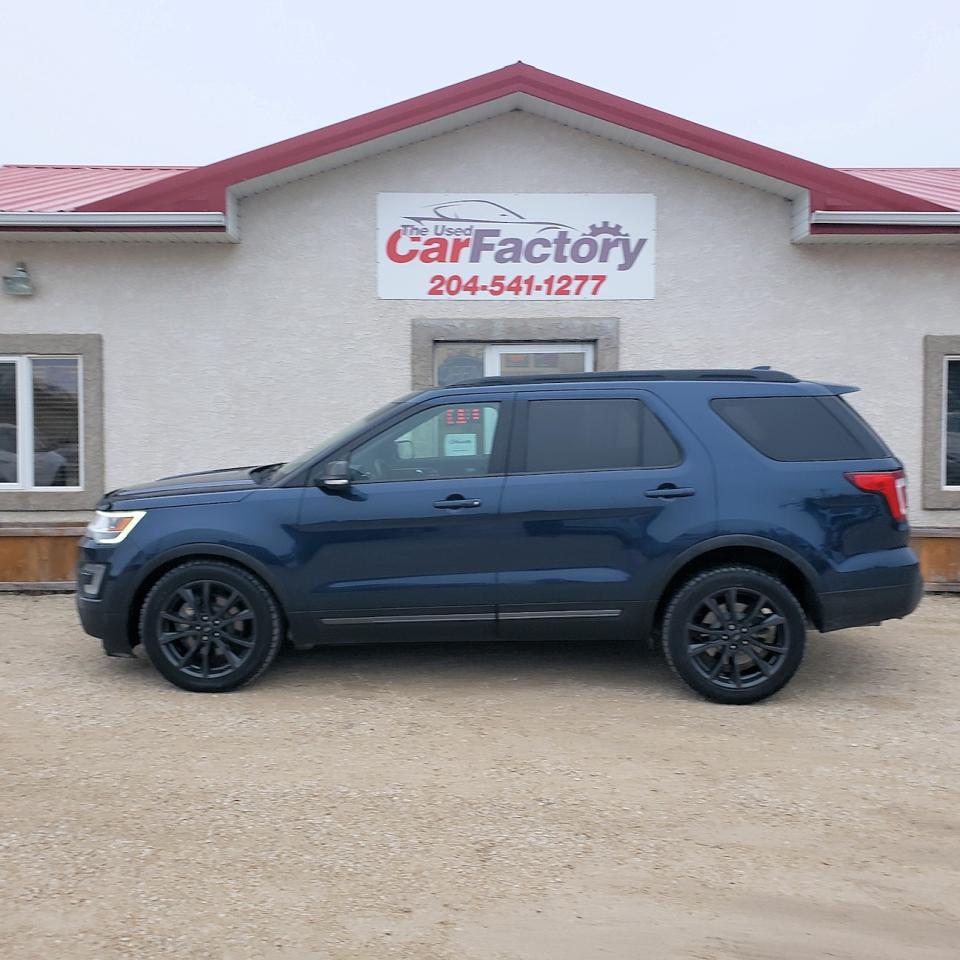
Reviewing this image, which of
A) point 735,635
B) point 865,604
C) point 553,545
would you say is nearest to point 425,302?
point 553,545

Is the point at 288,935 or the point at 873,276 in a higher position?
the point at 873,276

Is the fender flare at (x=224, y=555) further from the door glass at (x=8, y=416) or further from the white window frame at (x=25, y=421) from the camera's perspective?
the door glass at (x=8, y=416)

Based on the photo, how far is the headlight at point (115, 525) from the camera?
588 cm

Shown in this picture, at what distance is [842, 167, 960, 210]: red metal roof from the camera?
409 inches

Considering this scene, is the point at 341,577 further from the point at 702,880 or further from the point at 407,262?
the point at 407,262

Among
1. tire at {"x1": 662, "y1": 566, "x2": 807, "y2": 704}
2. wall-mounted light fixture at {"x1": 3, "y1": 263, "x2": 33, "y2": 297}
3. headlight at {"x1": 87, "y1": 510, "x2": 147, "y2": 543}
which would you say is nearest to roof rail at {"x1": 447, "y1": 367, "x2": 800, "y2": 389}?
tire at {"x1": 662, "y1": 566, "x2": 807, "y2": 704}

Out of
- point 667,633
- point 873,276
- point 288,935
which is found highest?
point 873,276

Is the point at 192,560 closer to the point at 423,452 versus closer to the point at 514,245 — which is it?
the point at 423,452

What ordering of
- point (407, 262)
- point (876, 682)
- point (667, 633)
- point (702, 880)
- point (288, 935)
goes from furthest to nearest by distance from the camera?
point (407, 262) < point (876, 682) < point (667, 633) < point (702, 880) < point (288, 935)

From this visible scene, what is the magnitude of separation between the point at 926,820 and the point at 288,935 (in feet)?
8.40

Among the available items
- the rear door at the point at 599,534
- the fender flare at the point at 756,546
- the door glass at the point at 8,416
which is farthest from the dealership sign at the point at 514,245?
the fender flare at the point at 756,546

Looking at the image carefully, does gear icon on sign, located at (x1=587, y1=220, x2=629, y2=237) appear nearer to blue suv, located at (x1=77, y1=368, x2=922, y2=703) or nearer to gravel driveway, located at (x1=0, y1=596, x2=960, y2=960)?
blue suv, located at (x1=77, y1=368, x2=922, y2=703)

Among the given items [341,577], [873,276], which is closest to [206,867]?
[341,577]

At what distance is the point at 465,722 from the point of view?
5348mm
